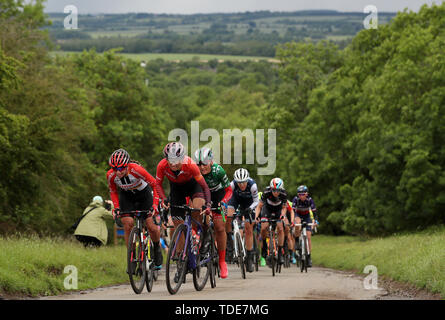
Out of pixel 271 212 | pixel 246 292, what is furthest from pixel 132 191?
pixel 271 212

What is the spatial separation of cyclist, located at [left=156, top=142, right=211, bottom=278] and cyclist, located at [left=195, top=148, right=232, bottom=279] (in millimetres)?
1018

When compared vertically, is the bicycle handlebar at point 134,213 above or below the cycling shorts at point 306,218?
above

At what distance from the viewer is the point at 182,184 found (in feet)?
42.7

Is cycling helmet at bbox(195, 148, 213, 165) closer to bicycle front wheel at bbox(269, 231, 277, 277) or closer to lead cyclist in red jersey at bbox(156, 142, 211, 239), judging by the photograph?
lead cyclist in red jersey at bbox(156, 142, 211, 239)

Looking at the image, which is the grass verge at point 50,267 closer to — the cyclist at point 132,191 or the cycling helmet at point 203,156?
the cyclist at point 132,191

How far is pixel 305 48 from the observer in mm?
75250

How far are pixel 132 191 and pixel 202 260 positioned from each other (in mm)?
1598

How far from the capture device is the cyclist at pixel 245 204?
58.7 feet

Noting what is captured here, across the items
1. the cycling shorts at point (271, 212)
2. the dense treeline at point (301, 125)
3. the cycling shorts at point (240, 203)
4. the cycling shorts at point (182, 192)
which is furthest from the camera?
the dense treeline at point (301, 125)

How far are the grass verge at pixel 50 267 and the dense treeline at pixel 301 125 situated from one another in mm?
11240

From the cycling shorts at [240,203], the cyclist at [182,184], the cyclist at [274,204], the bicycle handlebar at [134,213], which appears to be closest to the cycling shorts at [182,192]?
the cyclist at [182,184]

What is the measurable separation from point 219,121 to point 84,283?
121750 mm

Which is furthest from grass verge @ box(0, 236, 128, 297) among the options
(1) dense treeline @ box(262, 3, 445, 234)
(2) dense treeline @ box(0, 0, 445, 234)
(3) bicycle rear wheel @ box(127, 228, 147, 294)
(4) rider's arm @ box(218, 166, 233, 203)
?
(1) dense treeline @ box(262, 3, 445, 234)
